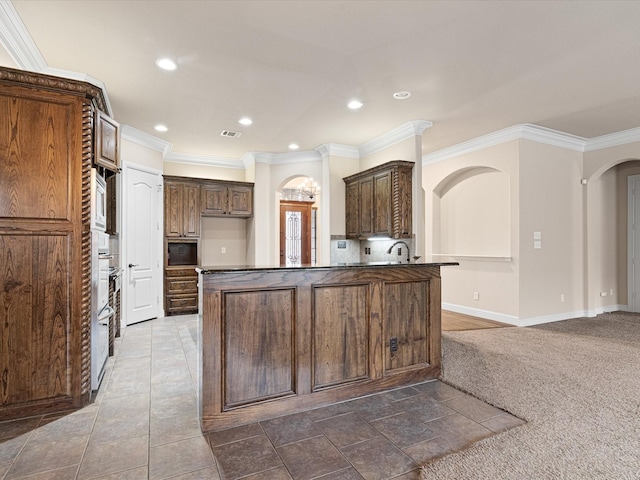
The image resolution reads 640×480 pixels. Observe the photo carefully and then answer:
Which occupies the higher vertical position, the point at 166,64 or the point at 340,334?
the point at 166,64

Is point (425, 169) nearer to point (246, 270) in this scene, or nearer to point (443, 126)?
point (443, 126)

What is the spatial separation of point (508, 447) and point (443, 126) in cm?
419

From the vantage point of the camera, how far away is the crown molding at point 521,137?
16.8ft

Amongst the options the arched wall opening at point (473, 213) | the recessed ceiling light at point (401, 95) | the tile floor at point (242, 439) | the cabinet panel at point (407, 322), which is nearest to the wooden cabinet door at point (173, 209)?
the tile floor at point (242, 439)

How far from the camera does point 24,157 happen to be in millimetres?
2414

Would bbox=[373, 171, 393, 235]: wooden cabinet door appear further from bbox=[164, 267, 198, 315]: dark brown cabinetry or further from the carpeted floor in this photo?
bbox=[164, 267, 198, 315]: dark brown cabinetry

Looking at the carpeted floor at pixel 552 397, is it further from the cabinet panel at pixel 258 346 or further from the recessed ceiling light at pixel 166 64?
the recessed ceiling light at pixel 166 64

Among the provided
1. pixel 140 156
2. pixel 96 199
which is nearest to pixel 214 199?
pixel 140 156

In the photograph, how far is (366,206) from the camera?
5.51 metres

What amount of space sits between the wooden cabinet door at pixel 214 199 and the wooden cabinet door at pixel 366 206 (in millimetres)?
2571

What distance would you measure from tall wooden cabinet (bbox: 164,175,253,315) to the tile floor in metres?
3.15

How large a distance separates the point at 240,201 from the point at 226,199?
257 millimetres

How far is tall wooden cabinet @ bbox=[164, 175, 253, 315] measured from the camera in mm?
5961

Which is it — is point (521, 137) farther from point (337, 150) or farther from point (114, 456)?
point (114, 456)
